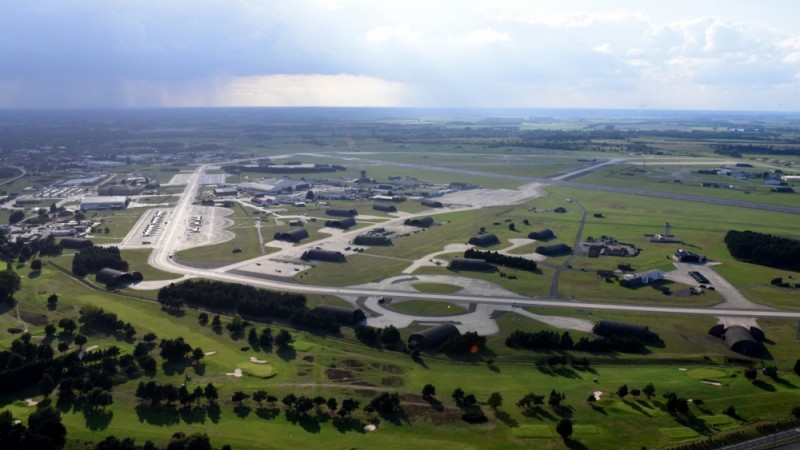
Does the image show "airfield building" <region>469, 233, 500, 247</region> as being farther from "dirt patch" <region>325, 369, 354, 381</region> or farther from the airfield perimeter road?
"dirt patch" <region>325, 369, 354, 381</region>

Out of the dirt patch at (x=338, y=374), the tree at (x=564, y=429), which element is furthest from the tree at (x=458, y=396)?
the dirt patch at (x=338, y=374)

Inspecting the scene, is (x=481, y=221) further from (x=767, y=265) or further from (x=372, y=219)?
(x=767, y=265)

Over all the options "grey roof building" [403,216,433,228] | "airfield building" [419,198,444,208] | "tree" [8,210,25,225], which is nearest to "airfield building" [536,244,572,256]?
"grey roof building" [403,216,433,228]

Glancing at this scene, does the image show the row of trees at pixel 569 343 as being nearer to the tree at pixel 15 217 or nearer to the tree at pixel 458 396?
the tree at pixel 458 396

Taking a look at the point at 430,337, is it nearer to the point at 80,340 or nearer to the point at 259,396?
the point at 259,396

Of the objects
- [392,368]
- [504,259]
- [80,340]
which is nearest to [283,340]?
[392,368]

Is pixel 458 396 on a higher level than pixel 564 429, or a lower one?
lower
